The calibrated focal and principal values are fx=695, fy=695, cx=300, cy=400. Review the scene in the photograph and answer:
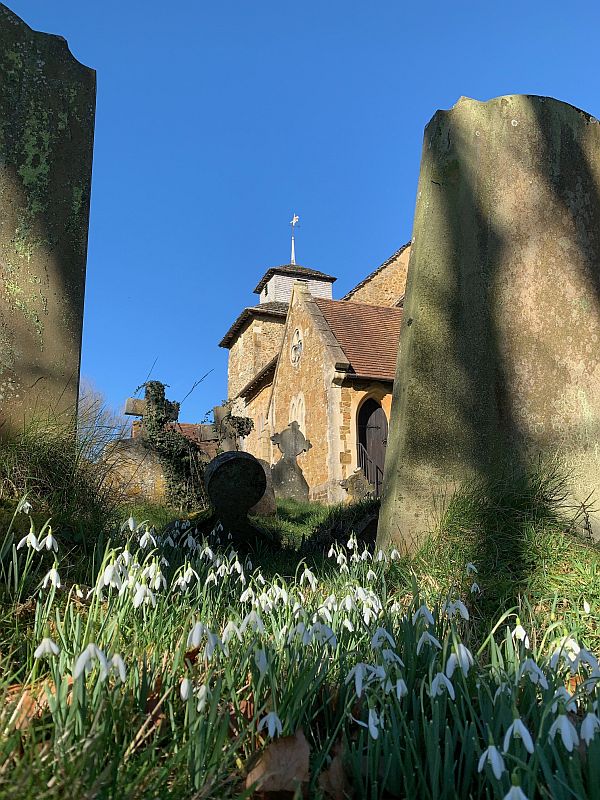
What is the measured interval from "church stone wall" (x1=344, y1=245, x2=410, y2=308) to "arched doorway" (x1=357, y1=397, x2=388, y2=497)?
1175cm

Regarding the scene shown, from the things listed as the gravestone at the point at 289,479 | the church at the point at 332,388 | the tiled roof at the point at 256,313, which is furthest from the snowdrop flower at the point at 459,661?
the tiled roof at the point at 256,313

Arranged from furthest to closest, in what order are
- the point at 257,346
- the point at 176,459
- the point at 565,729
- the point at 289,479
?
the point at 257,346 → the point at 289,479 → the point at 176,459 → the point at 565,729

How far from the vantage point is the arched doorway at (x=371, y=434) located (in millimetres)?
19891

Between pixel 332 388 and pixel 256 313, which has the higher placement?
pixel 256 313

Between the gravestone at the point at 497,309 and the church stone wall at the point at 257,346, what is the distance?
3065 cm

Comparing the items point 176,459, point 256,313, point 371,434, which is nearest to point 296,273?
point 256,313

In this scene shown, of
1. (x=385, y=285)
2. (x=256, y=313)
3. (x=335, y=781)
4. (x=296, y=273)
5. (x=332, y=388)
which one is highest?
(x=296, y=273)

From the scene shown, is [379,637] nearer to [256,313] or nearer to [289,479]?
[289,479]

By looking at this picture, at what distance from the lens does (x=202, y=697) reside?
1703 millimetres

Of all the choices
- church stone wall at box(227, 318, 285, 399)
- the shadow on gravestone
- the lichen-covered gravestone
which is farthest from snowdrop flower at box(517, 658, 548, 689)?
church stone wall at box(227, 318, 285, 399)

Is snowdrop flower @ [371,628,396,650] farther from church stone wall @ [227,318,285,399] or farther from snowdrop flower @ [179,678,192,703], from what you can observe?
church stone wall @ [227,318,285,399]

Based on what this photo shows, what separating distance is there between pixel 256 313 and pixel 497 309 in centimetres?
3218

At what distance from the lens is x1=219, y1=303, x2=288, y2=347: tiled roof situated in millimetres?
36562

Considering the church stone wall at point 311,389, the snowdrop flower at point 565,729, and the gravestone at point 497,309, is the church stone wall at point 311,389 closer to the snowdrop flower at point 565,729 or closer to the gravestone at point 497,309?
the gravestone at point 497,309
